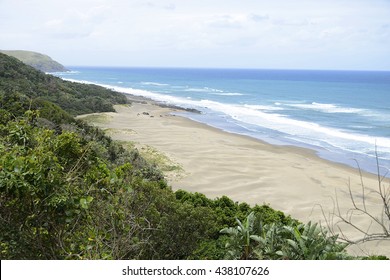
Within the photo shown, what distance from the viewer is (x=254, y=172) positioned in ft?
68.9

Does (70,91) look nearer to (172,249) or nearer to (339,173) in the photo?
(339,173)

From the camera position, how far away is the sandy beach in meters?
16.5

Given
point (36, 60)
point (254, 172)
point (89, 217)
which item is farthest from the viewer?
point (36, 60)

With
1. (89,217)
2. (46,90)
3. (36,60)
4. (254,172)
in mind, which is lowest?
(254,172)

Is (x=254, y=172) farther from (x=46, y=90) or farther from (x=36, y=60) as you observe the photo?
(x=36, y=60)

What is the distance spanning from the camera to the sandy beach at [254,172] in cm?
1650

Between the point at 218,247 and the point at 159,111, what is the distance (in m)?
39.0

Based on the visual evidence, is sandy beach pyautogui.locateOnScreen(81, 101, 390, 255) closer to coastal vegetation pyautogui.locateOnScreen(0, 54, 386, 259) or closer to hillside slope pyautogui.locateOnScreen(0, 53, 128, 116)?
coastal vegetation pyautogui.locateOnScreen(0, 54, 386, 259)

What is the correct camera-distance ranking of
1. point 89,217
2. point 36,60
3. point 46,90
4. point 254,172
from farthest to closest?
point 36,60, point 46,90, point 254,172, point 89,217

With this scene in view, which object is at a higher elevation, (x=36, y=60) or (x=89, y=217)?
(x=36, y=60)

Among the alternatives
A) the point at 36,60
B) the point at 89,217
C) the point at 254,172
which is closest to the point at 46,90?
the point at 254,172

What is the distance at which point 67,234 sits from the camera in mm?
4770

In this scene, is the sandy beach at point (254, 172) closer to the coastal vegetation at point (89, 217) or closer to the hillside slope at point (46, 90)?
the coastal vegetation at point (89, 217)

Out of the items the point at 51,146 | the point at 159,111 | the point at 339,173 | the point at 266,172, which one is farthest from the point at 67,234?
the point at 159,111
